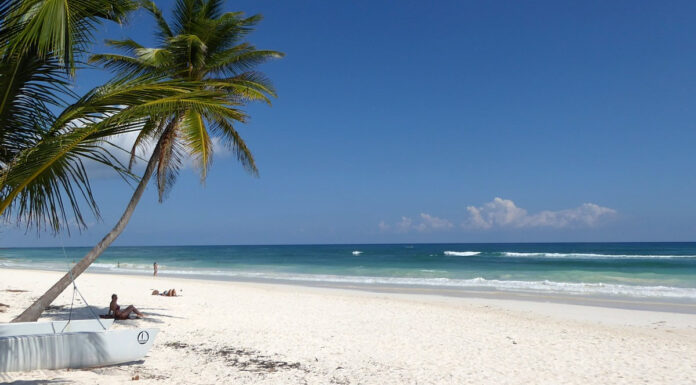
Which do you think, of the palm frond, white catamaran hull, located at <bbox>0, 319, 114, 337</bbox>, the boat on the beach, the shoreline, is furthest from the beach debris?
the shoreline

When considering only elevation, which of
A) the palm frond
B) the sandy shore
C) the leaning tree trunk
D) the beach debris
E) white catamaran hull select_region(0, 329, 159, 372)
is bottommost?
the sandy shore

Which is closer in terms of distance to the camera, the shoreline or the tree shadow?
the tree shadow

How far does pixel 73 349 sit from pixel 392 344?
4.94 meters

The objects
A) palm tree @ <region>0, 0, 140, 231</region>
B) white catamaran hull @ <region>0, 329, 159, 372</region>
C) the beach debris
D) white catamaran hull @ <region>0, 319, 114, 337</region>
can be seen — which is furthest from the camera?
the beach debris

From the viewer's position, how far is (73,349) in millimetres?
5828

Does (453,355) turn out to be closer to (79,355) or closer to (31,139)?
(79,355)

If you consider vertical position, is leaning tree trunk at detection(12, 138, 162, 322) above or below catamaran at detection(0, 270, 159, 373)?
above

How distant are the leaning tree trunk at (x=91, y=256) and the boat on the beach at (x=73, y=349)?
126cm

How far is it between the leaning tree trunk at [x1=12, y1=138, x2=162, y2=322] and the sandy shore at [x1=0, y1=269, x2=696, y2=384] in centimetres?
177

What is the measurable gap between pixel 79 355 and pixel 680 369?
833 cm

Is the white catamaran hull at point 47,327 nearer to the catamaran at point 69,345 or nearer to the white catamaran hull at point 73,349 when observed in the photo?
the catamaran at point 69,345

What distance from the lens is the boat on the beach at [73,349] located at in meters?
5.39

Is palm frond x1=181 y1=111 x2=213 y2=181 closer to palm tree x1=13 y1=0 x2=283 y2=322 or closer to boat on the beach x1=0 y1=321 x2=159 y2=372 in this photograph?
palm tree x1=13 y1=0 x2=283 y2=322

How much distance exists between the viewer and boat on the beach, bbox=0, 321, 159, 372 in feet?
17.7
